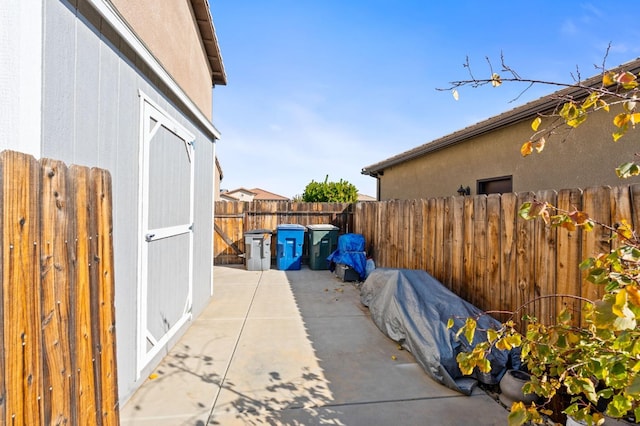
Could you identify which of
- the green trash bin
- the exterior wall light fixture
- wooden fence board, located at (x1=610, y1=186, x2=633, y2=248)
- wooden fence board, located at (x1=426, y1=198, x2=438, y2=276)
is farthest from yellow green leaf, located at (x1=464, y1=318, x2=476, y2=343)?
the green trash bin

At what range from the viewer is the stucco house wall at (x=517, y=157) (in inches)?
159

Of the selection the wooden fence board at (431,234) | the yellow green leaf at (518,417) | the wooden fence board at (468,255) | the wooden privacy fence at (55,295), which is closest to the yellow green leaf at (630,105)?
the yellow green leaf at (518,417)

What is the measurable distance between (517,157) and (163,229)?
5.71m

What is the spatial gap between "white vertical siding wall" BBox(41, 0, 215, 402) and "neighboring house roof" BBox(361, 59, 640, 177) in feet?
11.3

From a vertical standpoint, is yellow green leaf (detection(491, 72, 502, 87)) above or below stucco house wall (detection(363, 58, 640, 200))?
below

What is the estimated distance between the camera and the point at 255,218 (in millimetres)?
9977

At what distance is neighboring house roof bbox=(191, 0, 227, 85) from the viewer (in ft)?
18.0

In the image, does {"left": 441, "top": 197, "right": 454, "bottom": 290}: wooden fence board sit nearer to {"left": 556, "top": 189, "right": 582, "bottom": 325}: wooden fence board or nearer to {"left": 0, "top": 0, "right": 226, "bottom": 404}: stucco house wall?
{"left": 556, "top": 189, "right": 582, "bottom": 325}: wooden fence board

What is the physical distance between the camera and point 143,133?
309 centimetres

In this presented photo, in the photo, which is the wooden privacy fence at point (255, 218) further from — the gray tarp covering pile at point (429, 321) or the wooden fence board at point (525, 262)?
the wooden fence board at point (525, 262)

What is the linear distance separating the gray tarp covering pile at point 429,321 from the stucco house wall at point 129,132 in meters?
2.86

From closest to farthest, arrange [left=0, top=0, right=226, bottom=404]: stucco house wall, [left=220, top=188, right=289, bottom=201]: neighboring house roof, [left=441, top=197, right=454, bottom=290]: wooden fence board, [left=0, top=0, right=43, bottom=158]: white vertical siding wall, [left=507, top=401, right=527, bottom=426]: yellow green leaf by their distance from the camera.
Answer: [left=507, top=401, right=527, bottom=426]: yellow green leaf → [left=0, top=0, right=43, bottom=158]: white vertical siding wall → [left=0, top=0, right=226, bottom=404]: stucco house wall → [left=441, top=197, right=454, bottom=290]: wooden fence board → [left=220, top=188, right=289, bottom=201]: neighboring house roof

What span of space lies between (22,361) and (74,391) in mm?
436

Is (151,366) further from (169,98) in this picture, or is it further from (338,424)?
(169,98)
